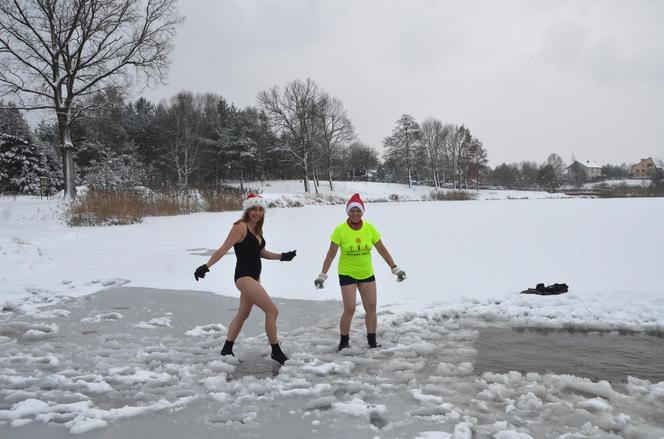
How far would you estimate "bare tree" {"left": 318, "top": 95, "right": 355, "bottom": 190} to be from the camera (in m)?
51.2

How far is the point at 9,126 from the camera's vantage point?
1764 inches

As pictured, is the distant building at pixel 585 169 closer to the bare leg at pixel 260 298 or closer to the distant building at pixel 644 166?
the distant building at pixel 644 166

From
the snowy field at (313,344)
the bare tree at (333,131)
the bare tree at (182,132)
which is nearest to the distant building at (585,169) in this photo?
the bare tree at (333,131)

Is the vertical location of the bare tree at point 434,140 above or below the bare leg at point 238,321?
above

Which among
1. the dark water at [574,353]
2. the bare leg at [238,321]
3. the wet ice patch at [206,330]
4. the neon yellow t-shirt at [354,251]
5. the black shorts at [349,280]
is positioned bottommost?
the dark water at [574,353]

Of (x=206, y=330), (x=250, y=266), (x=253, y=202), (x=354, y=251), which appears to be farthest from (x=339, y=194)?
(x=250, y=266)

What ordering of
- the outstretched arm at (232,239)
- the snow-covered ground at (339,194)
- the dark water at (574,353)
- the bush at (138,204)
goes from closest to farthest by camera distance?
the dark water at (574,353) < the outstretched arm at (232,239) < the bush at (138,204) < the snow-covered ground at (339,194)

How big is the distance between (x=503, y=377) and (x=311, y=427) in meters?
1.82

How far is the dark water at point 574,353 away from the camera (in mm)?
4148

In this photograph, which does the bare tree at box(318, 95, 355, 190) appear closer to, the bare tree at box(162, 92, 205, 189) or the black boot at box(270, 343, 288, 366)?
the bare tree at box(162, 92, 205, 189)

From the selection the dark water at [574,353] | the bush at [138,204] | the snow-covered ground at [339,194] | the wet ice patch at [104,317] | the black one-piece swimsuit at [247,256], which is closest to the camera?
the dark water at [574,353]

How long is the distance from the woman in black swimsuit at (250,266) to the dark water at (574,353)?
2.01 m

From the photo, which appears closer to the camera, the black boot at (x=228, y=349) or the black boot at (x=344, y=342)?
the black boot at (x=228, y=349)

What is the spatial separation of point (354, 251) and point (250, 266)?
113 centimetres
